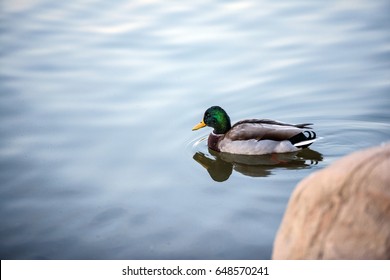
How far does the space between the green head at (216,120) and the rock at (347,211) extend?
15.3 ft

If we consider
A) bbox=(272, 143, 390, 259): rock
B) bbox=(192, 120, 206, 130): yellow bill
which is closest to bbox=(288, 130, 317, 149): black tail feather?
bbox=(192, 120, 206, 130): yellow bill

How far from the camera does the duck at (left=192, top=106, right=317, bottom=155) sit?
7902mm

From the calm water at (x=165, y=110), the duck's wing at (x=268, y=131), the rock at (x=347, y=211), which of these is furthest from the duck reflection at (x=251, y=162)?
the rock at (x=347, y=211)

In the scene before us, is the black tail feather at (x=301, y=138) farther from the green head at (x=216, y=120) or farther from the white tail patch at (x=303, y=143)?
the green head at (x=216, y=120)

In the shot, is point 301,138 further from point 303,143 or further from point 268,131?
point 268,131

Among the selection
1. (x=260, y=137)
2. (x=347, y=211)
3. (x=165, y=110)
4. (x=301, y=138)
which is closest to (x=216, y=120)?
(x=260, y=137)

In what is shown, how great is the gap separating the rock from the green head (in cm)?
465

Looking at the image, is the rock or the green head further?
the green head

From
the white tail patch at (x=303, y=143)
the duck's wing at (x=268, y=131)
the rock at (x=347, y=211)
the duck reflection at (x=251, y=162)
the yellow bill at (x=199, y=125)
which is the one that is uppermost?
the rock at (x=347, y=211)

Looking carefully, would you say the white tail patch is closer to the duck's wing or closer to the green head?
the duck's wing

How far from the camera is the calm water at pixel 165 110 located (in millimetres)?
5997

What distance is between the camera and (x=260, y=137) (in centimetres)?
802

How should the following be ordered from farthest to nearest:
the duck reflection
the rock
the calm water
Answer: the duck reflection, the calm water, the rock

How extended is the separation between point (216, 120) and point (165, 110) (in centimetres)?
83
